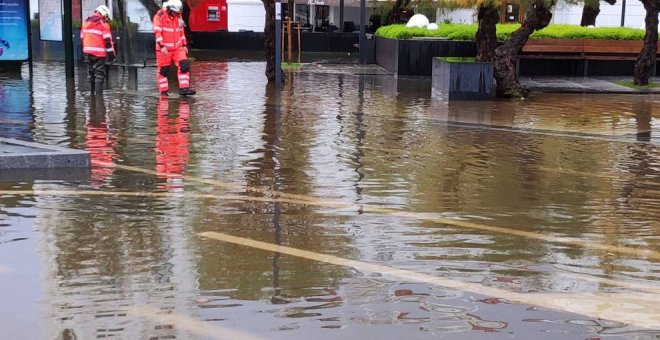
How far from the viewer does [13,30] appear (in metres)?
20.3

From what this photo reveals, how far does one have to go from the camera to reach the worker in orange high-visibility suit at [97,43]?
16.7 metres

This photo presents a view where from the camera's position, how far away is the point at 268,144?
36.9ft

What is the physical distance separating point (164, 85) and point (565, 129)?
696 cm

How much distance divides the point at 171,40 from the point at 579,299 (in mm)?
11861

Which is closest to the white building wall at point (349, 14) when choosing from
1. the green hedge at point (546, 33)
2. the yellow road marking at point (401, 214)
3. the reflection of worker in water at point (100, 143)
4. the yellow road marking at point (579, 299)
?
the green hedge at point (546, 33)

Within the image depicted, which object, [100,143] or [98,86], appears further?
[98,86]

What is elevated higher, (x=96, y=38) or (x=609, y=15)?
(x=609, y=15)

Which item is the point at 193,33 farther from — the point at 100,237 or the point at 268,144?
the point at 100,237

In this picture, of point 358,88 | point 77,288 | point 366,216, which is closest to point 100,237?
point 77,288

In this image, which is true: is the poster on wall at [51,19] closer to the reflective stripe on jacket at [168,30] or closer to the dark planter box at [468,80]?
the reflective stripe on jacket at [168,30]

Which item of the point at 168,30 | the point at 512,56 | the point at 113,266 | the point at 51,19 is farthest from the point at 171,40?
the point at 113,266

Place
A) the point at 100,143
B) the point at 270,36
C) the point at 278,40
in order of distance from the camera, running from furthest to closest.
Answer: the point at 270,36, the point at 278,40, the point at 100,143

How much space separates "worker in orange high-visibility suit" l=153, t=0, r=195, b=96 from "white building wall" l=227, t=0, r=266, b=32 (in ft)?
81.6

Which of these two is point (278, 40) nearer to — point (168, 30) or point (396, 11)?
point (168, 30)
